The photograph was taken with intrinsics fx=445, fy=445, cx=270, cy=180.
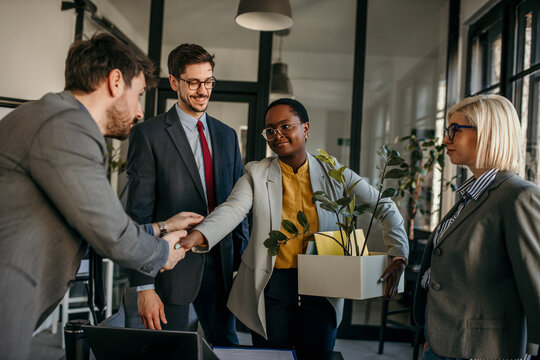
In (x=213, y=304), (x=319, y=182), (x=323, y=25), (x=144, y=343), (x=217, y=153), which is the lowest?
(x=213, y=304)

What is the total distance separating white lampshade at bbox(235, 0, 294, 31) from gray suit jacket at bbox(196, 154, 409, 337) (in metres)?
1.55

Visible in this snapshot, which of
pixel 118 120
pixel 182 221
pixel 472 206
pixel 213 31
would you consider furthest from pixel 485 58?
pixel 118 120

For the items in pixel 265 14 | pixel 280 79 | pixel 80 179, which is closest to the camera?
pixel 80 179

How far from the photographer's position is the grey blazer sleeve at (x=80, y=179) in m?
1.04

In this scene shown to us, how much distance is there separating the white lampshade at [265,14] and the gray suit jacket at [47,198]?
7.24 feet

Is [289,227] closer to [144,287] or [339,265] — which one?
[339,265]

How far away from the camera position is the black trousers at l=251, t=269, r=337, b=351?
5.79 ft

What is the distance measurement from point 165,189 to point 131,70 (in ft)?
2.18

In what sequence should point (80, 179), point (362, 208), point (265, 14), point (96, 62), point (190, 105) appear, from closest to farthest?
point (80, 179)
point (96, 62)
point (362, 208)
point (190, 105)
point (265, 14)

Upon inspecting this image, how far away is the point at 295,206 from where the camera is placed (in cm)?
186

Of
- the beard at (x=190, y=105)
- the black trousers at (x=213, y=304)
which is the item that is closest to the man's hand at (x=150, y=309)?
the black trousers at (x=213, y=304)

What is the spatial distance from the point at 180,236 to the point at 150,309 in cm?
40

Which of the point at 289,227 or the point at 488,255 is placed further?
the point at 289,227

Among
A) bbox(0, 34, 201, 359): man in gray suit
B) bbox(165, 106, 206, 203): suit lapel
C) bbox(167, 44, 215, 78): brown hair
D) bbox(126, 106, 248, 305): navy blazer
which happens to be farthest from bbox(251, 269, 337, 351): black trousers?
bbox(167, 44, 215, 78): brown hair
